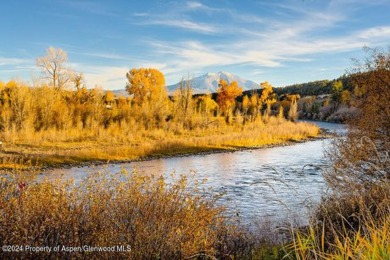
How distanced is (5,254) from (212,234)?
111 inches

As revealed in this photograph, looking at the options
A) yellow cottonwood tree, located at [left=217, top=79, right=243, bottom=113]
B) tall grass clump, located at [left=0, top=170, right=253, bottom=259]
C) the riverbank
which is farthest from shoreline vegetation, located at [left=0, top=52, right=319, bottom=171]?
yellow cottonwood tree, located at [left=217, top=79, right=243, bottom=113]

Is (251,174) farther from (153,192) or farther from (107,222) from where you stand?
(107,222)

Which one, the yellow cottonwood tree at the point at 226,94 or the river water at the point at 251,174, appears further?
the yellow cottonwood tree at the point at 226,94

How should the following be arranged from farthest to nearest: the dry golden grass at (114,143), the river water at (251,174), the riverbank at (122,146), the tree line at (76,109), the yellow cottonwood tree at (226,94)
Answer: the yellow cottonwood tree at (226,94), the tree line at (76,109), the dry golden grass at (114,143), the riverbank at (122,146), the river water at (251,174)

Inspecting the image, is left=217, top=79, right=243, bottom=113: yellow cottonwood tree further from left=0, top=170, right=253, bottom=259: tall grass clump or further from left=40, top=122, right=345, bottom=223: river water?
left=0, top=170, right=253, bottom=259: tall grass clump

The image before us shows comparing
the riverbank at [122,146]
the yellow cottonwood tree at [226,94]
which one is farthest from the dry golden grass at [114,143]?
the yellow cottonwood tree at [226,94]

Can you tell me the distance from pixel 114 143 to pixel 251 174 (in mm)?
13784

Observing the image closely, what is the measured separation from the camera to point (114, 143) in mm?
30641

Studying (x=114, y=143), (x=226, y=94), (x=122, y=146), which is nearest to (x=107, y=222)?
(x=122, y=146)

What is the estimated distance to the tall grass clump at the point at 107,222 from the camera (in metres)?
4.71

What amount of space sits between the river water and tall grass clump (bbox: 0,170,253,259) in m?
1.90

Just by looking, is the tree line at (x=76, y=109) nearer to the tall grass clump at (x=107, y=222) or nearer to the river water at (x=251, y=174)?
the river water at (x=251, y=174)

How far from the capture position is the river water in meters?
12.4

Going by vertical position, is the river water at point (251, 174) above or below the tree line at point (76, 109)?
below
